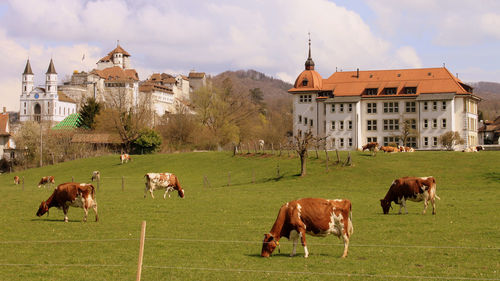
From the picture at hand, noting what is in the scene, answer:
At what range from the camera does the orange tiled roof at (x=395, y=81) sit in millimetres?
88188

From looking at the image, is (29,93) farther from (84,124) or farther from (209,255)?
(209,255)

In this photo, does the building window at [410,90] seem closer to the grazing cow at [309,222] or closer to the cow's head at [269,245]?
the grazing cow at [309,222]

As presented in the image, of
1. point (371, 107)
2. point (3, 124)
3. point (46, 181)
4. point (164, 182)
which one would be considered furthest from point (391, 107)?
point (3, 124)

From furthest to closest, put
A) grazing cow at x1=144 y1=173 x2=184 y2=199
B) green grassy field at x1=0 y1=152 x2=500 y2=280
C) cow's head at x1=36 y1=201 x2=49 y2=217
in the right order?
grazing cow at x1=144 y1=173 x2=184 y2=199 < cow's head at x1=36 y1=201 x2=49 y2=217 < green grassy field at x1=0 y1=152 x2=500 y2=280

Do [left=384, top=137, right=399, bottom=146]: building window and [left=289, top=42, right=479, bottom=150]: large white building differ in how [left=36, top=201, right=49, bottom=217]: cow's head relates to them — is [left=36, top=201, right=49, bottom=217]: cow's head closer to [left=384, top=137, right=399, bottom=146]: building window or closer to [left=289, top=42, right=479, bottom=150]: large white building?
[left=289, top=42, right=479, bottom=150]: large white building

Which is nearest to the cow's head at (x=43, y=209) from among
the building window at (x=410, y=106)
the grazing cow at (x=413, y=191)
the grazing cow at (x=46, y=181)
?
the grazing cow at (x=413, y=191)

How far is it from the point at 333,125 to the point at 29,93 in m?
139

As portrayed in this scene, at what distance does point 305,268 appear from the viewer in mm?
14031

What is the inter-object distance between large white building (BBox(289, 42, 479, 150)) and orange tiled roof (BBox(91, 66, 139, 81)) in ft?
351

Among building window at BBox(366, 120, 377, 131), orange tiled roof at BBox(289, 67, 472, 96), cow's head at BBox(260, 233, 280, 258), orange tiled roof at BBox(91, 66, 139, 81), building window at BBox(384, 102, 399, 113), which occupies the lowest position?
cow's head at BBox(260, 233, 280, 258)

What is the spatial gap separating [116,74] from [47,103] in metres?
24.7

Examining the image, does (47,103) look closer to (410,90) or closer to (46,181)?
(410,90)

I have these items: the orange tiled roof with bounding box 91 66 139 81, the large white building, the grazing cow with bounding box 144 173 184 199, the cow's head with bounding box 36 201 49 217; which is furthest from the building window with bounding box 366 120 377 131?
the orange tiled roof with bounding box 91 66 139 81

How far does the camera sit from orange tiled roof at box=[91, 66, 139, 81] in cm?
19038
